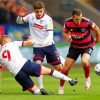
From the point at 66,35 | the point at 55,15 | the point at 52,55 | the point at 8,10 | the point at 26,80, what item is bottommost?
the point at 55,15

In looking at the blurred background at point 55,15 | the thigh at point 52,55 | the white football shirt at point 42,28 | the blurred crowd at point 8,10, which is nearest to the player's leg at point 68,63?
the white football shirt at point 42,28

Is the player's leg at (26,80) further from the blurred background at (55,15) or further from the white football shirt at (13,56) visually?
the blurred background at (55,15)

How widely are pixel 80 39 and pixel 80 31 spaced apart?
0.25m

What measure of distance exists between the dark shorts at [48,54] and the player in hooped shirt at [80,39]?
1.12m

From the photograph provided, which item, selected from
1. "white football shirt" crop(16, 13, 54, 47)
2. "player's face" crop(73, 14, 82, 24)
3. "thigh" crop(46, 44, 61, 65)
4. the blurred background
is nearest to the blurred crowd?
the blurred background

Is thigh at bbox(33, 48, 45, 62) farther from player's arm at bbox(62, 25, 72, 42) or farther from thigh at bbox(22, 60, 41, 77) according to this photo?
thigh at bbox(22, 60, 41, 77)

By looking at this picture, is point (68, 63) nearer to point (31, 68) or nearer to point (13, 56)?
point (31, 68)

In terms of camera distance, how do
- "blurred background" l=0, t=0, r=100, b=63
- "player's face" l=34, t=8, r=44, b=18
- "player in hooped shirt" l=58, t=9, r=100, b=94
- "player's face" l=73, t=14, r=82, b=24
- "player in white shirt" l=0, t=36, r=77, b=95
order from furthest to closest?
"blurred background" l=0, t=0, r=100, b=63 → "player's face" l=34, t=8, r=44, b=18 → "player in hooped shirt" l=58, t=9, r=100, b=94 → "player's face" l=73, t=14, r=82, b=24 → "player in white shirt" l=0, t=36, r=77, b=95

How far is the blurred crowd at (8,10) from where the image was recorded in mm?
32156

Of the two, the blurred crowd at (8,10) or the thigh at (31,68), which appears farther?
the blurred crowd at (8,10)

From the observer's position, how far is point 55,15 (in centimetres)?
3538

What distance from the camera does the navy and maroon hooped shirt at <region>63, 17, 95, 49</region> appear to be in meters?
16.0

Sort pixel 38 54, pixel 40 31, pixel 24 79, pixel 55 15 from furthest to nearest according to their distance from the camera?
pixel 55 15 → pixel 38 54 → pixel 40 31 → pixel 24 79

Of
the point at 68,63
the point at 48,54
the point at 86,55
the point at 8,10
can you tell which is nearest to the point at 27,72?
the point at 68,63
